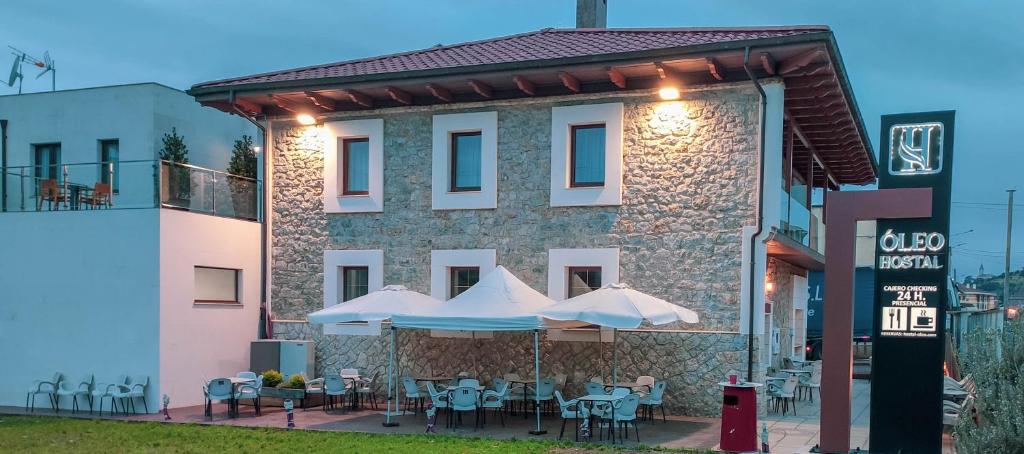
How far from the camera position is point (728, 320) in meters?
13.5

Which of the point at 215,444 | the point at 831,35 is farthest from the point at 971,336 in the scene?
the point at 215,444

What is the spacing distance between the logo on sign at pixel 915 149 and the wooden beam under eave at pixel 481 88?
6.92m

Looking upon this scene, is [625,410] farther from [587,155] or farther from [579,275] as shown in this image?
[587,155]

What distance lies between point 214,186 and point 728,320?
938 cm

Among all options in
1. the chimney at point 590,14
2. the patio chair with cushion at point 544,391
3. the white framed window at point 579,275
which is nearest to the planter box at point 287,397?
the patio chair with cushion at point 544,391

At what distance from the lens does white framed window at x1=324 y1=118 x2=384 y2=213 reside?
52.1 feet

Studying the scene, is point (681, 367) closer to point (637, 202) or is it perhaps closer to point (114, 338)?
point (637, 202)

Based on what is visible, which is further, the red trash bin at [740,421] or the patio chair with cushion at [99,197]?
the patio chair with cushion at [99,197]

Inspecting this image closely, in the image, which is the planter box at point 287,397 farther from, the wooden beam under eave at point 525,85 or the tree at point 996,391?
the tree at point 996,391

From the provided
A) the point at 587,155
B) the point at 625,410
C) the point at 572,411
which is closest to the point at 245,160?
the point at 587,155

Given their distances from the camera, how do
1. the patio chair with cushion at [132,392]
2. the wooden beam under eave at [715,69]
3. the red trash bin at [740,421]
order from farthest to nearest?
the patio chair with cushion at [132,392] < the wooden beam under eave at [715,69] < the red trash bin at [740,421]

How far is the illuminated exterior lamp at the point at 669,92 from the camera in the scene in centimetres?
1371

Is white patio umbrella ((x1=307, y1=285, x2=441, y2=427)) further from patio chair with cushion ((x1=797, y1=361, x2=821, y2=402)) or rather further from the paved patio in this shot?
patio chair with cushion ((x1=797, y1=361, x2=821, y2=402))

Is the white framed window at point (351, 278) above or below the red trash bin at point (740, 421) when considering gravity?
above
